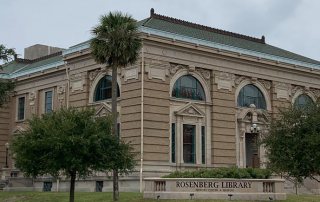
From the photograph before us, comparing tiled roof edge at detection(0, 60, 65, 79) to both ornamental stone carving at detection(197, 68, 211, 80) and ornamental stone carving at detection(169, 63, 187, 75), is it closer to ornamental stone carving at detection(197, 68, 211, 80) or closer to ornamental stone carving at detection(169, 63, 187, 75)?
ornamental stone carving at detection(169, 63, 187, 75)

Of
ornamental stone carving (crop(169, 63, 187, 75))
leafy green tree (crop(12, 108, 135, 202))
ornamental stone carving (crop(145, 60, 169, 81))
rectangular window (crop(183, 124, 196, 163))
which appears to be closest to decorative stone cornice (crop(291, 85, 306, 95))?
rectangular window (crop(183, 124, 196, 163))

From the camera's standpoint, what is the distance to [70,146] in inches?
1217

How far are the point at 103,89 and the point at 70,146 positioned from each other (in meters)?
18.1

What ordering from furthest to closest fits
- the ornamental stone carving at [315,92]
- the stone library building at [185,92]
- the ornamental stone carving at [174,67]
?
the ornamental stone carving at [315,92], the ornamental stone carving at [174,67], the stone library building at [185,92]

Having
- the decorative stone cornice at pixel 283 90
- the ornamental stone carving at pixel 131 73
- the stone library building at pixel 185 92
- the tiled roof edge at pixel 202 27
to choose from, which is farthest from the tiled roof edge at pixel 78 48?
the decorative stone cornice at pixel 283 90

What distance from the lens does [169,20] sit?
2015 inches

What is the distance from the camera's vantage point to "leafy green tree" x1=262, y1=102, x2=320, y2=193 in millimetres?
29641

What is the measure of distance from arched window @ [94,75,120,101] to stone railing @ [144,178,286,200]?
17554mm

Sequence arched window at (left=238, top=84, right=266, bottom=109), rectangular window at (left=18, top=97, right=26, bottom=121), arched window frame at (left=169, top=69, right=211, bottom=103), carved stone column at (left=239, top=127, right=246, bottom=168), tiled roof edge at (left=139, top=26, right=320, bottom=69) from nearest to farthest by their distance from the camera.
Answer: tiled roof edge at (left=139, top=26, right=320, bottom=69), arched window frame at (left=169, top=69, right=211, bottom=103), carved stone column at (left=239, top=127, right=246, bottom=168), arched window at (left=238, top=84, right=266, bottom=109), rectangular window at (left=18, top=97, right=26, bottom=121)

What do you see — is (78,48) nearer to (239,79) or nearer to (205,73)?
(205,73)

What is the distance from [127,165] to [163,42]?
14804mm

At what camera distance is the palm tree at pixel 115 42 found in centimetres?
3450

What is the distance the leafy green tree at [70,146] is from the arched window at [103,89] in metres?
14.8

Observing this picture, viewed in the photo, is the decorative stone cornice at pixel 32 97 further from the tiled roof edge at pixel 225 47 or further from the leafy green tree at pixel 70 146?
the leafy green tree at pixel 70 146
